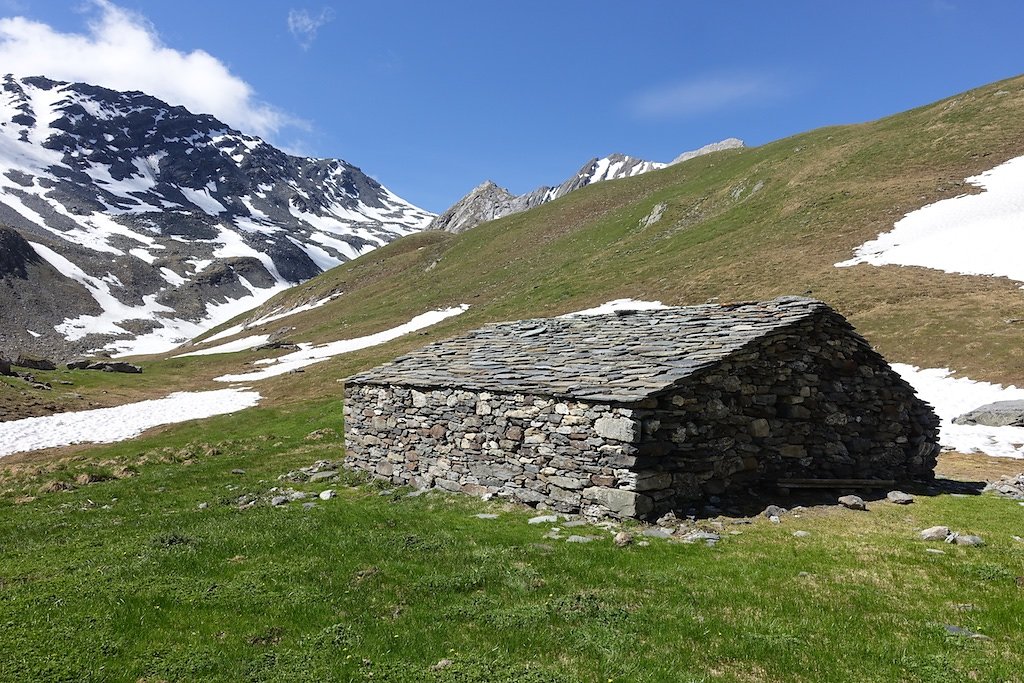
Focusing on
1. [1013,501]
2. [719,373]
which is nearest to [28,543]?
[719,373]

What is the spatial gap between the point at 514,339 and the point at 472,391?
208 inches

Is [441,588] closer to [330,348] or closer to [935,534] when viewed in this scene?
[935,534]

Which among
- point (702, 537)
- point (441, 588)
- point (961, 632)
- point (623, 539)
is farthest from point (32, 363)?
point (961, 632)

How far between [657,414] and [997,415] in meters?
20.2

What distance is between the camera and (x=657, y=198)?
96.1 m

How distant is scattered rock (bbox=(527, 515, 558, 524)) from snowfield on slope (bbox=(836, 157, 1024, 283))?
41.7m

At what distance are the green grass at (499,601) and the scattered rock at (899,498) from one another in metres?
0.46

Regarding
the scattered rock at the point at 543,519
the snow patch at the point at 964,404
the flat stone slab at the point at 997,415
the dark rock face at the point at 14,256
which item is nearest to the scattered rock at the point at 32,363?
the scattered rock at the point at 543,519

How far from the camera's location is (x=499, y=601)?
8.18 m

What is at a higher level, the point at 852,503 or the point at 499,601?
the point at 499,601

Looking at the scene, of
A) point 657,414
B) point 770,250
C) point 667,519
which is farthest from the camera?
point 770,250

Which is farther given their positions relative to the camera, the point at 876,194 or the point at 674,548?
the point at 876,194

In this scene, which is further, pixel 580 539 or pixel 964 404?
pixel 964 404

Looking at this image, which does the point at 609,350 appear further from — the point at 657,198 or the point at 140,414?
the point at 657,198
